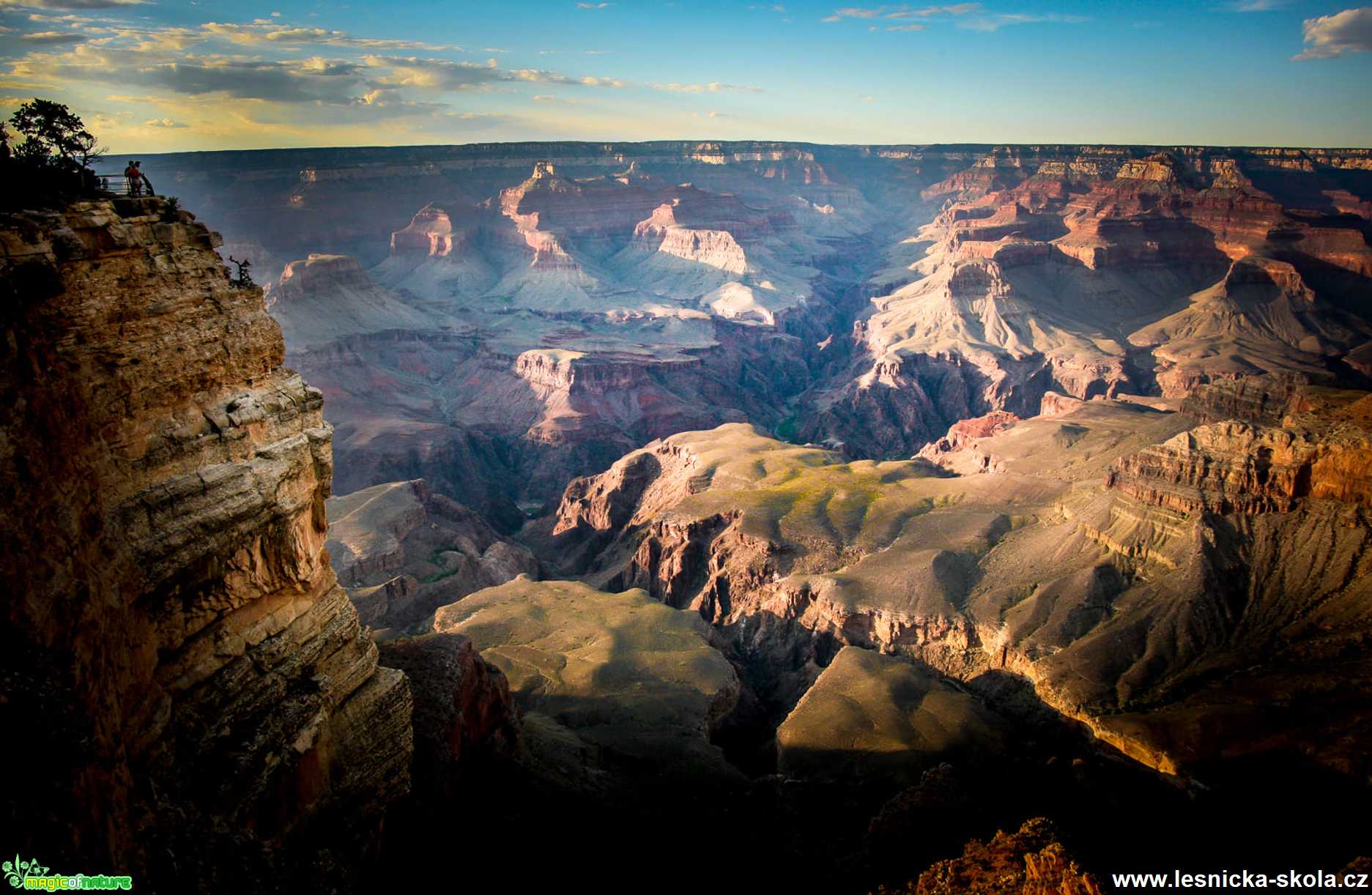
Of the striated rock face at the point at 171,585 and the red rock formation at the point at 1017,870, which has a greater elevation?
the striated rock face at the point at 171,585

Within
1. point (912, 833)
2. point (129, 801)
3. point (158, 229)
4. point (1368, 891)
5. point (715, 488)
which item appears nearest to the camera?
point (129, 801)

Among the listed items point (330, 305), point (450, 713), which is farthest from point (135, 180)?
point (330, 305)

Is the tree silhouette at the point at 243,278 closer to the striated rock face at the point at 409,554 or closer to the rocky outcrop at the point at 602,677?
the rocky outcrop at the point at 602,677

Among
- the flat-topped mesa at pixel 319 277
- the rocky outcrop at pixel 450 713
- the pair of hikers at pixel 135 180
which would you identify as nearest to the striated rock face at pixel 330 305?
the flat-topped mesa at pixel 319 277

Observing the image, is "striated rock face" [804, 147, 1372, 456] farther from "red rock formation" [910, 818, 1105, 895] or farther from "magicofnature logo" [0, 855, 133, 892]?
"magicofnature logo" [0, 855, 133, 892]

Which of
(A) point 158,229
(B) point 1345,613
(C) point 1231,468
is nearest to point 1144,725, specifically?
(B) point 1345,613

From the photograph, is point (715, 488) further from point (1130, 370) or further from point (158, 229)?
point (1130, 370)

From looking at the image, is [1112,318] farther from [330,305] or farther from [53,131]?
[53,131]
